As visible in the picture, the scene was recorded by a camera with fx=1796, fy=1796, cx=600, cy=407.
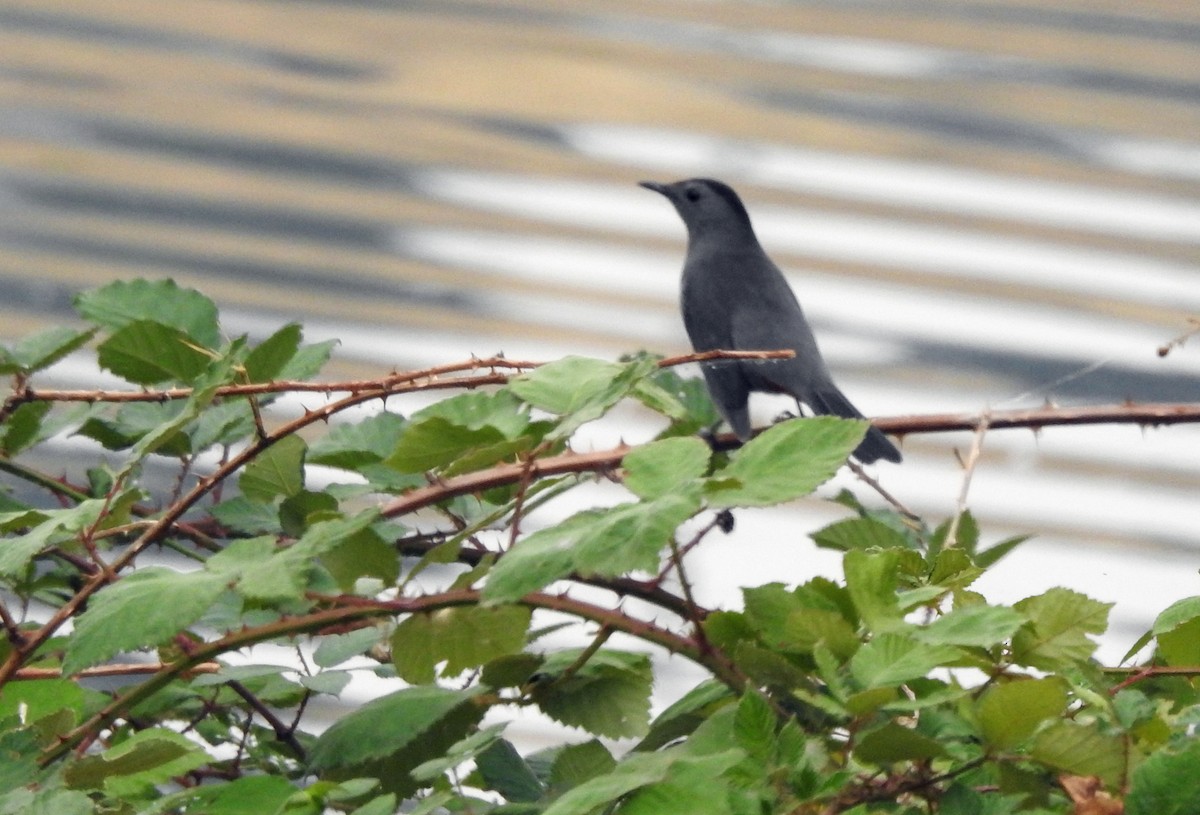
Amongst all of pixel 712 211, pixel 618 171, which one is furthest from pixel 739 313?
pixel 618 171

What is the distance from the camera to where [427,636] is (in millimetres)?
911

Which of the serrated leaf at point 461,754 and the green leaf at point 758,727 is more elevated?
the green leaf at point 758,727

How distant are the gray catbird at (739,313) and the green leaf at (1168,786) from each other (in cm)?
179

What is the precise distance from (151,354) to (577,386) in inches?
14.4

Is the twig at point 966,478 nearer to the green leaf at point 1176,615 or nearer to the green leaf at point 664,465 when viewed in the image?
the green leaf at point 1176,615

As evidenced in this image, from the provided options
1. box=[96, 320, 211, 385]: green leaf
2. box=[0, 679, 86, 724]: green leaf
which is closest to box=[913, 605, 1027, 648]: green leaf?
box=[0, 679, 86, 724]: green leaf

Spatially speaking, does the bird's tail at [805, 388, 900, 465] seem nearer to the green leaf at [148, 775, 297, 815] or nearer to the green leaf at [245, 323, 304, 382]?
the green leaf at [245, 323, 304, 382]

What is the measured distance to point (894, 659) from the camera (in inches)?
30.4

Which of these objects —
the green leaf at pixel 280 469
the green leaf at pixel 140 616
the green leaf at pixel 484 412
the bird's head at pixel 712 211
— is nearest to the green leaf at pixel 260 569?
the green leaf at pixel 140 616

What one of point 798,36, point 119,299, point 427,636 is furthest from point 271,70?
point 427,636

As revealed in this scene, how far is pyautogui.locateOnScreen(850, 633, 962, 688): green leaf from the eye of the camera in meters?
0.76

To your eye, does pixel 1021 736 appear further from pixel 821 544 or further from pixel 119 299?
pixel 119 299

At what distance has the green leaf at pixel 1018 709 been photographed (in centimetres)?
76

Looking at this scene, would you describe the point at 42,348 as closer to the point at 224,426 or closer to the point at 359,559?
the point at 224,426
